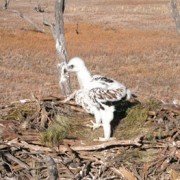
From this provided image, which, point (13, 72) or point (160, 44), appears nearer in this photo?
point (13, 72)

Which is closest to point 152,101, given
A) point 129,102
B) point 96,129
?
point 129,102

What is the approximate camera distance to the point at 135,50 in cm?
2469

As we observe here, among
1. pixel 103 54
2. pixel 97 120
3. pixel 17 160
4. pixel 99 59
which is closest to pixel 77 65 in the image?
pixel 97 120

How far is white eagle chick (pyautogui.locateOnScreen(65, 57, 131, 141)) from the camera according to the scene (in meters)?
6.30

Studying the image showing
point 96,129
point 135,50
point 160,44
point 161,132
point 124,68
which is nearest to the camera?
point 161,132

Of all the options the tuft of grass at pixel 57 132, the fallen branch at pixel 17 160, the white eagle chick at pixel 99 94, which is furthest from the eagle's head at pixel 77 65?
the fallen branch at pixel 17 160

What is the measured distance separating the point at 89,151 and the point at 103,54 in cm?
1782

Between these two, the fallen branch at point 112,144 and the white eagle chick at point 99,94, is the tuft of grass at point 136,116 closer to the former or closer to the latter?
the white eagle chick at point 99,94

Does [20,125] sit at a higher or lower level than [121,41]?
higher

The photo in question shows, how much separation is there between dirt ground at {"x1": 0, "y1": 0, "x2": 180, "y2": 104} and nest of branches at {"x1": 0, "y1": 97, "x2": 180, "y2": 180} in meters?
3.18

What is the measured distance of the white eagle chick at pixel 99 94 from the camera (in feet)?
20.7

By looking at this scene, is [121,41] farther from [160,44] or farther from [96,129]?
[96,129]

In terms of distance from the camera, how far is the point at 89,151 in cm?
606

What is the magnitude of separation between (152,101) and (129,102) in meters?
0.26
